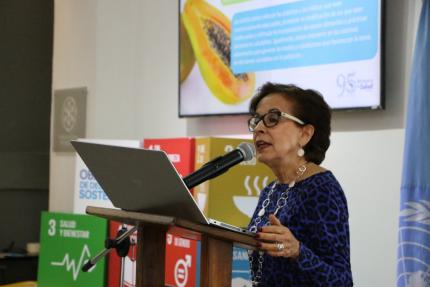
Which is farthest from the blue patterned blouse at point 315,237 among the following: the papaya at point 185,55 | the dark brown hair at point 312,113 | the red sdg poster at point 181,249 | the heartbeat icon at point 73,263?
the papaya at point 185,55

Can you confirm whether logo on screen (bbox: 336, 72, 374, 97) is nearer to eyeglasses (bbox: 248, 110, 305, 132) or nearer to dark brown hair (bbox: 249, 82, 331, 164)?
dark brown hair (bbox: 249, 82, 331, 164)

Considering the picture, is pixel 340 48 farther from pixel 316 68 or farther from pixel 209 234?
pixel 209 234

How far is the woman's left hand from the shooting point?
4.63 feet

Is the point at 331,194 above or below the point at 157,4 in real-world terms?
below

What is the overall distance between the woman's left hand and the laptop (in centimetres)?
4

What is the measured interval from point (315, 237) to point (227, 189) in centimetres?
135

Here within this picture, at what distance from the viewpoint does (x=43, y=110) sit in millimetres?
5570

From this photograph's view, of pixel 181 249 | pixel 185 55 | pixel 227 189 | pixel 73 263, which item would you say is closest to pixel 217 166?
pixel 227 189

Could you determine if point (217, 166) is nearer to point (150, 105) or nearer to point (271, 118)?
point (271, 118)

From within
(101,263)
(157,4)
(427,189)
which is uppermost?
(157,4)

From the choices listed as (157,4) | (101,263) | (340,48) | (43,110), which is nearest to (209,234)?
(340,48)

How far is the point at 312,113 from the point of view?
5.91ft

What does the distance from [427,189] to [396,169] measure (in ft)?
1.37

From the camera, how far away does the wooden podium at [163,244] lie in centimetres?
142
